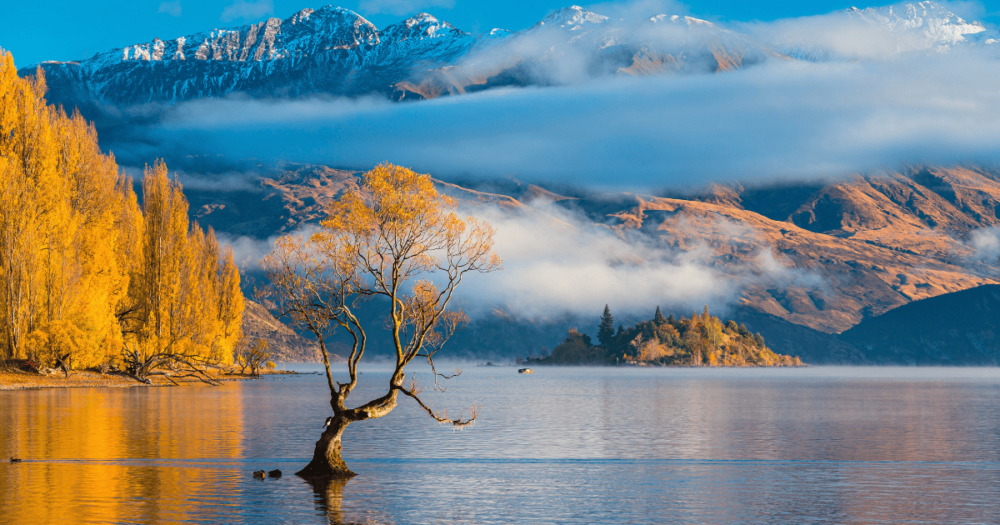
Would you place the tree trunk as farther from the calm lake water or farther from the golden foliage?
the golden foliage

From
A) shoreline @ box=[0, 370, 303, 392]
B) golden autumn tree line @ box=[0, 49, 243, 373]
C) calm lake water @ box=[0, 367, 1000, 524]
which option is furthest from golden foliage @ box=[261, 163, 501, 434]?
shoreline @ box=[0, 370, 303, 392]

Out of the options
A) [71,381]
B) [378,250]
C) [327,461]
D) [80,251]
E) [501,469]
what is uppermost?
[80,251]

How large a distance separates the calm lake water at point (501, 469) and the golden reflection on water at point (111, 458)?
7.0 inches

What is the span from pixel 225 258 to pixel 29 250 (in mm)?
87900

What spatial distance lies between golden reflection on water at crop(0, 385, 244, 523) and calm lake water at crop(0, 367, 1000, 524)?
0.58 feet

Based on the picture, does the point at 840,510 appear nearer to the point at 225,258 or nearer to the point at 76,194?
the point at 76,194

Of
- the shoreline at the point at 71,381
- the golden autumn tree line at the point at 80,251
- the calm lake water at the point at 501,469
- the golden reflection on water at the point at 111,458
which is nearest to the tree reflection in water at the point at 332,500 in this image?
the calm lake water at the point at 501,469

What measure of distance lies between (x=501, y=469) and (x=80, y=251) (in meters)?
85.0

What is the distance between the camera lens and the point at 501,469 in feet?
162

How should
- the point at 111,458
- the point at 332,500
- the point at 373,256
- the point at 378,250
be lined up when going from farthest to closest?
the point at 111,458 → the point at 373,256 → the point at 378,250 → the point at 332,500

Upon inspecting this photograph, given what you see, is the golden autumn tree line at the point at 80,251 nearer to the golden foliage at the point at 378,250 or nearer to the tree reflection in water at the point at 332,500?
the golden foliage at the point at 378,250

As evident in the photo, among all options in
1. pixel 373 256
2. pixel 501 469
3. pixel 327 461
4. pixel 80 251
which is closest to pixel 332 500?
pixel 327 461

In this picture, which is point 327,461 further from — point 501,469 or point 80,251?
point 80,251

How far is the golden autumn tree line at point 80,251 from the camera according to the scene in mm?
105500
